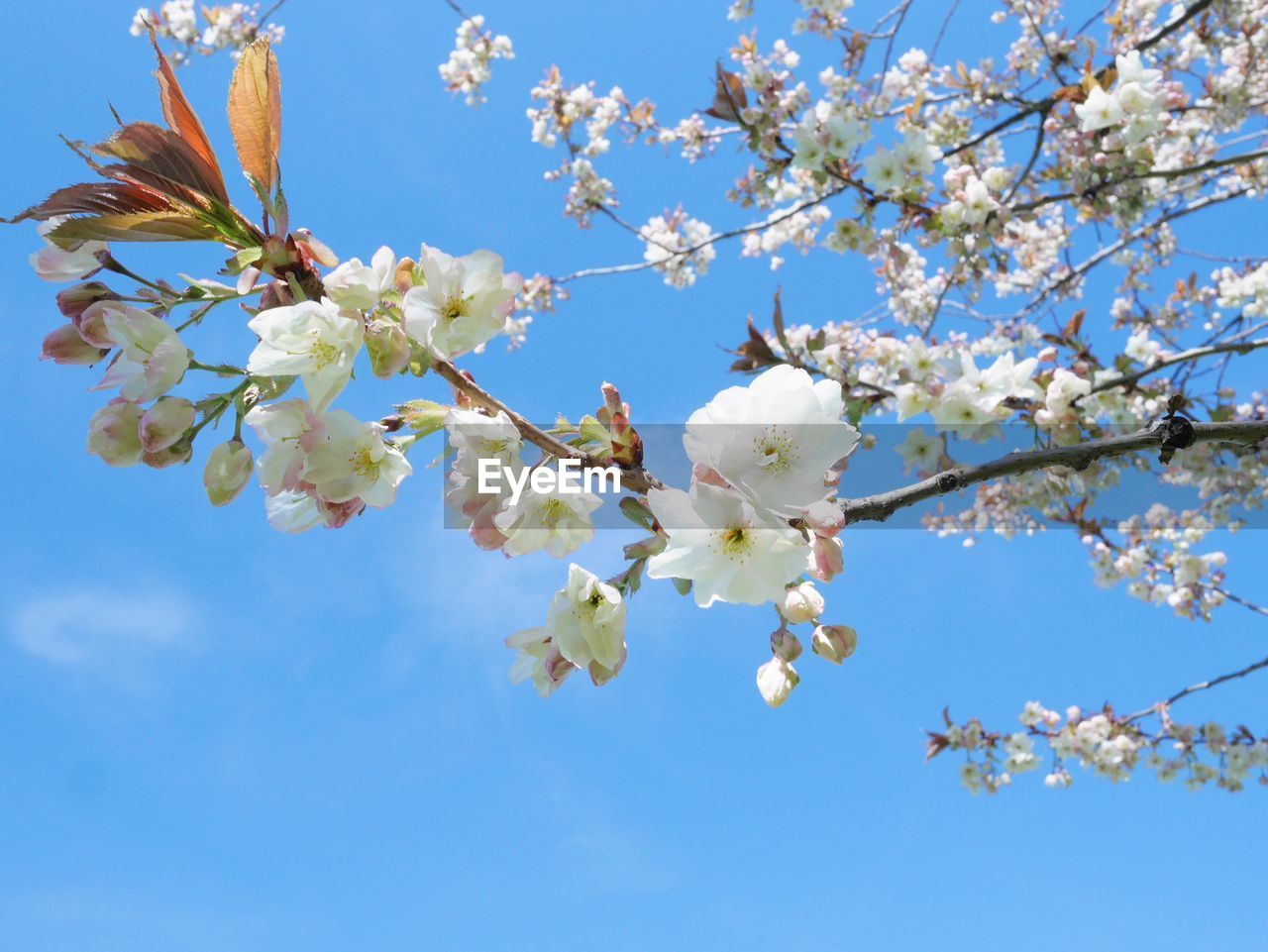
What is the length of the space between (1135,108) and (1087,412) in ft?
3.89

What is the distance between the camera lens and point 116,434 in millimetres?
1009

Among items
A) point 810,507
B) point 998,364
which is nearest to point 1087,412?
point 998,364

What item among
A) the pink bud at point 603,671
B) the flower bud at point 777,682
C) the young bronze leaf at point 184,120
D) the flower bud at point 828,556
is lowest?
the pink bud at point 603,671

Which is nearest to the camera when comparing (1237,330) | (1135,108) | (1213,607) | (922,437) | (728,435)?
(728,435)

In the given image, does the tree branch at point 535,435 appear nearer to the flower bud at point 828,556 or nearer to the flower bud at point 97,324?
the flower bud at point 828,556

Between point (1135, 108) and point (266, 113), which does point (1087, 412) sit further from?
point (266, 113)

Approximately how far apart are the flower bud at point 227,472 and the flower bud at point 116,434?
8cm

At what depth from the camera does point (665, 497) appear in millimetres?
989

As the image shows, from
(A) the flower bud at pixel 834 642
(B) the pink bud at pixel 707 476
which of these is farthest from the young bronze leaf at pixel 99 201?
(A) the flower bud at pixel 834 642

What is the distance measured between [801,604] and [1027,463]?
46cm

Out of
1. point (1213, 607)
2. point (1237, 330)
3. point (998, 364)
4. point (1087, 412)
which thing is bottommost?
point (998, 364)

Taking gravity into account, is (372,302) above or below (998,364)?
below

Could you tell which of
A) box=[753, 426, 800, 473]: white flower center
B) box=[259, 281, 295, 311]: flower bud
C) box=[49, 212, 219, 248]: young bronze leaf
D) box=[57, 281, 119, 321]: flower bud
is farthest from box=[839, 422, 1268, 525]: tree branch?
box=[57, 281, 119, 321]: flower bud

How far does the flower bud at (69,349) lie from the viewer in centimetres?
104
